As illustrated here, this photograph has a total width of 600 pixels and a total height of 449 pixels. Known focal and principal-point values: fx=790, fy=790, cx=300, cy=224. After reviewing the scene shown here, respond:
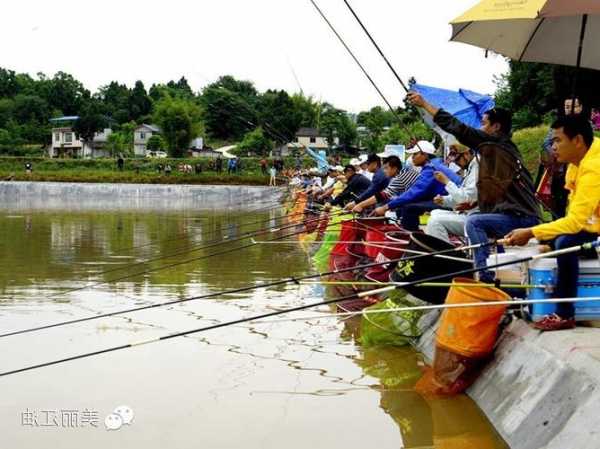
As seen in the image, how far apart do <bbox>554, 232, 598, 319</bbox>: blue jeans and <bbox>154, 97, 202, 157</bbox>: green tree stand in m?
60.3

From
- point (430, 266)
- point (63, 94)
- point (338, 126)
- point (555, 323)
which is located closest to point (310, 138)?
point (338, 126)

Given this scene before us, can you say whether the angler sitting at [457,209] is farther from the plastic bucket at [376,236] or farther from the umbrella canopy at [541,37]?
the plastic bucket at [376,236]

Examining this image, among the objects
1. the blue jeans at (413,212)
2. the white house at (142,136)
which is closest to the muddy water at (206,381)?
the blue jeans at (413,212)

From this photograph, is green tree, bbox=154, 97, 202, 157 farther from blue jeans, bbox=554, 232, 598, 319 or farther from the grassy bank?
blue jeans, bbox=554, 232, 598, 319

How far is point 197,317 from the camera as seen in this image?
812cm

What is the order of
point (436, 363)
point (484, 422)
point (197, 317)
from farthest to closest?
point (197, 317), point (436, 363), point (484, 422)

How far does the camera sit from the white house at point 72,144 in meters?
83.8

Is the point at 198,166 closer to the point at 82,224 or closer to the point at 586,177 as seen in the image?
the point at 82,224

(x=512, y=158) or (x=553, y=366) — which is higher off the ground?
(x=512, y=158)

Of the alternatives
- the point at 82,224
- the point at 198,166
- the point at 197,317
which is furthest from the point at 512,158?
the point at 198,166

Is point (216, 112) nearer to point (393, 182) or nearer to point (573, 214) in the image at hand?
point (393, 182)

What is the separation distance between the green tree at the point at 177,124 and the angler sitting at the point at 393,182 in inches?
2153

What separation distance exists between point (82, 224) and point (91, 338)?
16.4m

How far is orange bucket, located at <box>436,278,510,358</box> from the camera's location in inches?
198
